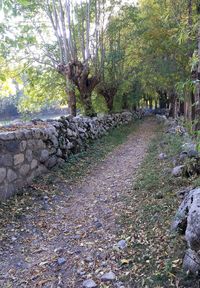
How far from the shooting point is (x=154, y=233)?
326 centimetres

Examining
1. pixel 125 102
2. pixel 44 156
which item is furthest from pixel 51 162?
pixel 125 102

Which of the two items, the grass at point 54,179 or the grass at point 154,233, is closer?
the grass at point 154,233

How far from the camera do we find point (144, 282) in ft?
8.22

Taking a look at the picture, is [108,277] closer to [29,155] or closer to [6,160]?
[6,160]

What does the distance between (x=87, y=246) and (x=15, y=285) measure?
2.99ft

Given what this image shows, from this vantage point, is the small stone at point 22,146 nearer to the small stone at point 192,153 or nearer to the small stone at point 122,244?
the small stone at point 122,244

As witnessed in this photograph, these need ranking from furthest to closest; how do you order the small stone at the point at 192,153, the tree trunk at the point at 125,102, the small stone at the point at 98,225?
the tree trunk at the point at 125,102
the small stone at the point at 192,153
the small stone at the point at 98,225

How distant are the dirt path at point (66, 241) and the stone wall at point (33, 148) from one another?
24.6 inches

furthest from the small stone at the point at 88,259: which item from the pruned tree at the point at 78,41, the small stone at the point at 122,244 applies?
the pruned tree at the point at 78,41

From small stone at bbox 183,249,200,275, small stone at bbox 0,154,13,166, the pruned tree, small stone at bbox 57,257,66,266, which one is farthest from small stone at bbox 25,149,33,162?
the pruned tree

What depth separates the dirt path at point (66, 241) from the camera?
9.28 feet

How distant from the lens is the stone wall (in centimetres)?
452

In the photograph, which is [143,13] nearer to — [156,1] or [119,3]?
[156,1]

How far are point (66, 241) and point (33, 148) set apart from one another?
237 centimetres
